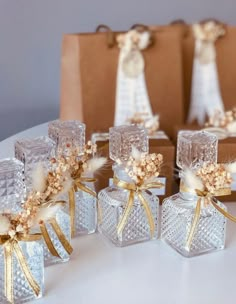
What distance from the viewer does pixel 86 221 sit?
0.92 metres

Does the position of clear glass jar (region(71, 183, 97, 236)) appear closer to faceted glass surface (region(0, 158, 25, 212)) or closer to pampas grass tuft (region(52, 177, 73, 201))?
pampas grass tuft (region(52, 177, 73, 201))

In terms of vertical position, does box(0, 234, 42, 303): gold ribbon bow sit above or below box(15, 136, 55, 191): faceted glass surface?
below

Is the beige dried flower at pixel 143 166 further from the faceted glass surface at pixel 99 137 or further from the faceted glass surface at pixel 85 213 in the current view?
the faceted glass surface at pixel 99 137

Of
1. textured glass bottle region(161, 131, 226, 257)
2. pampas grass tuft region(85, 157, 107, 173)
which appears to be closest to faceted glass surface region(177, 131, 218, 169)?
textured glass bottle region(161, 131, 226, 257)

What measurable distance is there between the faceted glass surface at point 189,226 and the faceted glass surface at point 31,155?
8.8 inches

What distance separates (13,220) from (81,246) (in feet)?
0.68

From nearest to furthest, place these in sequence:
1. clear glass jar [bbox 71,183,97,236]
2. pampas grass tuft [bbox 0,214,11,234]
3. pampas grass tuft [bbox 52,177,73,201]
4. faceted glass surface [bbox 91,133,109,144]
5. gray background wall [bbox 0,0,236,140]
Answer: pampas grass tuft [bbox 0,214,11,234], pampas grass tuft [bbox 52,177,73,201], clear glass jar [bbox 71,183,97,236], faceted glass surface [bbox 91,133,109,144], gray background wall [bbox 0,0,236,140]

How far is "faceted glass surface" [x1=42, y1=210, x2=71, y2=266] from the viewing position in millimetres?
816

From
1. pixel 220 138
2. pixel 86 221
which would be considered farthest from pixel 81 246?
pixel 220 138

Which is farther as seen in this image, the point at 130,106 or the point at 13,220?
the point at 130,106

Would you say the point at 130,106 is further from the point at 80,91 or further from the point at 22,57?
the point at 22,57

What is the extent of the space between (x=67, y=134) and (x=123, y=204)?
5.7 inches

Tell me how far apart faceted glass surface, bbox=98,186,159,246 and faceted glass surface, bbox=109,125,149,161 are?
2.7 inches

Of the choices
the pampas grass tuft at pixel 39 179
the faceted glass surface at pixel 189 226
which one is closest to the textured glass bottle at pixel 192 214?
the faceted glass surface at pixel 189 226
